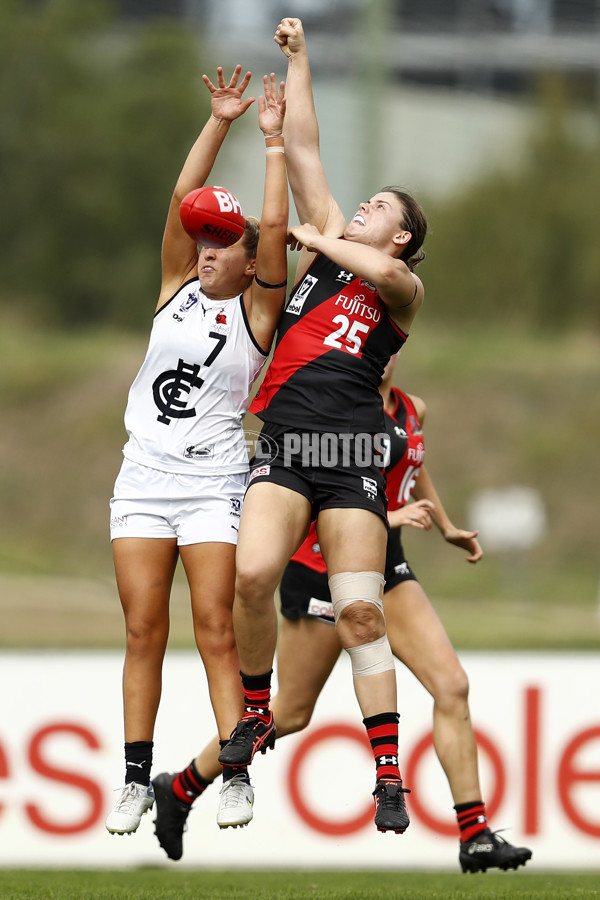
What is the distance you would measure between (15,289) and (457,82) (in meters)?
11.9

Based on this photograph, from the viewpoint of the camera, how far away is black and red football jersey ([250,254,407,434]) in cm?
518

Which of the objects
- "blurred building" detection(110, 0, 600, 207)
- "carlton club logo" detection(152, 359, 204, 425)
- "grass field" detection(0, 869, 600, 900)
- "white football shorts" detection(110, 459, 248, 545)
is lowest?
"grass field" detection(0, 869, 600, 900)

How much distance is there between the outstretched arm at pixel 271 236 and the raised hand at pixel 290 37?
0.13 m

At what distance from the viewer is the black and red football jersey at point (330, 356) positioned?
5.18 metres

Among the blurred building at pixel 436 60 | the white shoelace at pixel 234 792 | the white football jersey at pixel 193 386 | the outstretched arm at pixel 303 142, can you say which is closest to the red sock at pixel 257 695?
the white shoelace at pixel 234 792

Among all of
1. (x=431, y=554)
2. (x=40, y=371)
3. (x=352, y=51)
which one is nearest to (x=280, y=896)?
(x=431, y=554)

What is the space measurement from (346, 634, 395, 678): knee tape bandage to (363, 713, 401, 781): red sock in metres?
0.18

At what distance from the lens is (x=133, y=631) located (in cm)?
529

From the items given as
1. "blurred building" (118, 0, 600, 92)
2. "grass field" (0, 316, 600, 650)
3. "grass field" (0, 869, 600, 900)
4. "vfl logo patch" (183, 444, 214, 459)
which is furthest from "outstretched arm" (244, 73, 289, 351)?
"blurred building" (118, 0, 600, 92)

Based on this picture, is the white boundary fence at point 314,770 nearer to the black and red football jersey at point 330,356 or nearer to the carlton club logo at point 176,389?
the carlton club logo at point 176,389

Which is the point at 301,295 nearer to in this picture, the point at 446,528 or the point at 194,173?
the point at 194,173

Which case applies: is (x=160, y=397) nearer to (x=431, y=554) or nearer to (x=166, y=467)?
(x=166, y=467)

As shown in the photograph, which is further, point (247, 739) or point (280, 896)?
point (280, 896)

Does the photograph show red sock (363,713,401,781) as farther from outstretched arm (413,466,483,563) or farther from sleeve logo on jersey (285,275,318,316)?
sleeve logo on jersey (285,275,318,316)
